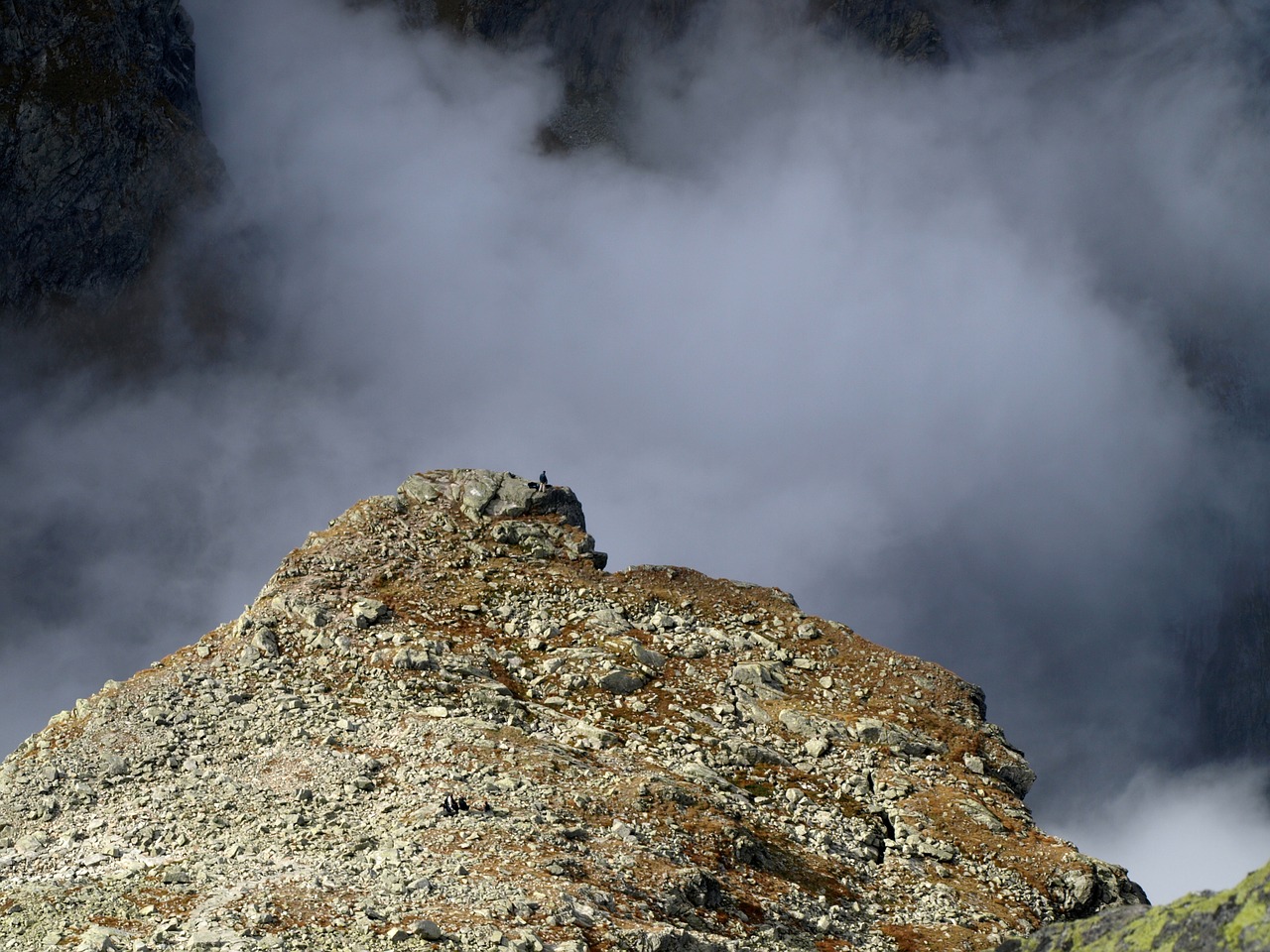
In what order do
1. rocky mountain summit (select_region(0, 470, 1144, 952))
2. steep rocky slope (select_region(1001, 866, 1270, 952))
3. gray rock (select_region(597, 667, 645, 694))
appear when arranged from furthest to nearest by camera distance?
gray rock (select_region(597, 667, 645, 694)), rocky mountain summit (select_region(0, 470, 1144, 952)), steep rocky slope (select_region(1001, 866, 1270, 952))

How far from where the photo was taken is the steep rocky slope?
20.9 metres

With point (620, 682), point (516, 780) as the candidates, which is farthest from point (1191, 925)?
point (620, 682)

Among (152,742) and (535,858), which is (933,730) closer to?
(535,858)

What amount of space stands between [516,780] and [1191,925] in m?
22.5

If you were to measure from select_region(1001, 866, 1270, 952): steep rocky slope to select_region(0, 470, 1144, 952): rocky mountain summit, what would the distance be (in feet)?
36.2

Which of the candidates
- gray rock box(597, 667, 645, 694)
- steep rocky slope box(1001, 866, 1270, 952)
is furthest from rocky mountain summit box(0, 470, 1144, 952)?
steep rocky slope box(1001, 866, 1270, 952)

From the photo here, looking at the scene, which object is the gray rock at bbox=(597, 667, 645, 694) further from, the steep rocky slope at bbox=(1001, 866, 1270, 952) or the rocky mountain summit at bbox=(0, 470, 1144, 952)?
the steep rocky slope at bbox=(1001, 866, 1270, 952)

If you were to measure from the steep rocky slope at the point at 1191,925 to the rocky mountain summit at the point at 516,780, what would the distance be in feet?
36.2

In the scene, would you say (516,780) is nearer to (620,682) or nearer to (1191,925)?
(620,682)

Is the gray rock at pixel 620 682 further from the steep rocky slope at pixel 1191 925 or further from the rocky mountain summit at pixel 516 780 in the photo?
the steep rocky slope at pixel 1191 925

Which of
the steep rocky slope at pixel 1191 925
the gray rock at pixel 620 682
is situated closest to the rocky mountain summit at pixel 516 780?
the gray rock at pixel 620 682

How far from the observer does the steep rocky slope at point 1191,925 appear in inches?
824

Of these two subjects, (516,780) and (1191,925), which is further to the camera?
(516,780)

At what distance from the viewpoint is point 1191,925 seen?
2209 centimetres
